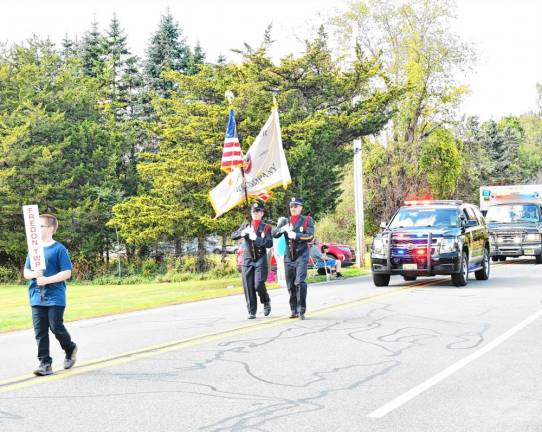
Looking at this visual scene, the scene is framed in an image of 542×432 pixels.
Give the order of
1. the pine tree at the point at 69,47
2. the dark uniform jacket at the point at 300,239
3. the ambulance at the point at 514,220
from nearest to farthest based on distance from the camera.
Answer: the dark uniform jacket at the point at 300,239
the ambulance at the point at 514,220
the pine tree at the point at 69,47

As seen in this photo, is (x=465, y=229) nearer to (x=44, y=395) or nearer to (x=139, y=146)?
(x=44, y=395)

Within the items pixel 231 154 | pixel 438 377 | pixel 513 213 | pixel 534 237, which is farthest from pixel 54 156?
pixel 438 377

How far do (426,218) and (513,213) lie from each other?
39.4ft

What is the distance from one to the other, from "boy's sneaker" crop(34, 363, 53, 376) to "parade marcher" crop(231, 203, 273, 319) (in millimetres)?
5080

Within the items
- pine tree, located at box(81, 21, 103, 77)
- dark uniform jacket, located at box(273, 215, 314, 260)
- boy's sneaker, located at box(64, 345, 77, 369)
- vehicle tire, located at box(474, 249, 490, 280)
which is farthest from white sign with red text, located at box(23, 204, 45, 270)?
pine tree, located at box(81, 21, 103, 77)

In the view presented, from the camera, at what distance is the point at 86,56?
63.3m

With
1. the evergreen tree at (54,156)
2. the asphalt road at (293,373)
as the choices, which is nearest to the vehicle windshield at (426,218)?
the asphalt road at (293,373)

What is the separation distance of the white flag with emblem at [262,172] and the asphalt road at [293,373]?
16.0 feet

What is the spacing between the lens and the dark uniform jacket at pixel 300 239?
13031 mm

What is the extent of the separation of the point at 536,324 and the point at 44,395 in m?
7.44

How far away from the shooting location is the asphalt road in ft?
21.3

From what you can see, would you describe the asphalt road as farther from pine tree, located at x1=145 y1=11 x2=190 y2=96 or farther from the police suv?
pine tree, located at x1=145 y1=11 x2=190 y2=96

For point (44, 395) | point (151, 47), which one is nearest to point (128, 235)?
point (44, 395)

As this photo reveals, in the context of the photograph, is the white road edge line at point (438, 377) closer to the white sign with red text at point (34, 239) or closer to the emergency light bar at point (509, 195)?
the white sign with red text at point (34, 239)
